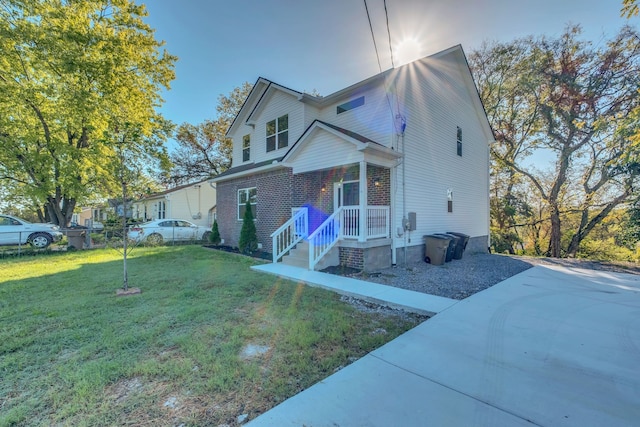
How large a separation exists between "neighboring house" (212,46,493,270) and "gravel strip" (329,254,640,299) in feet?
1.97

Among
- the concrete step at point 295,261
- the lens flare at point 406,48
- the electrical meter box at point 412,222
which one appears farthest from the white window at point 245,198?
the lens flare at point 406,48

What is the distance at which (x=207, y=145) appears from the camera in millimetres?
25688

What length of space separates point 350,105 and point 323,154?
8.51 feet

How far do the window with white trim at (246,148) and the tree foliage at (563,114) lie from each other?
15.3 m

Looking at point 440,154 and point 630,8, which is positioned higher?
point 630,8

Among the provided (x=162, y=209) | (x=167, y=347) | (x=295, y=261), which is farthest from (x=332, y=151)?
(x=162, y=209)

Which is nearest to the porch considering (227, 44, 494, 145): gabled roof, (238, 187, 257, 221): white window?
(227, 44, 494, 145): gabled roof

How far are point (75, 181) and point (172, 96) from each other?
790cm

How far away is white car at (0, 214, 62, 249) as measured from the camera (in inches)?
470

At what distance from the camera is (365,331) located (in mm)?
4004

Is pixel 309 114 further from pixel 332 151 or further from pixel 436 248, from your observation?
pixel 436 248

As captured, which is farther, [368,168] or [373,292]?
[368,168]

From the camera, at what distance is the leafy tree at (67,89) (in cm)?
1238

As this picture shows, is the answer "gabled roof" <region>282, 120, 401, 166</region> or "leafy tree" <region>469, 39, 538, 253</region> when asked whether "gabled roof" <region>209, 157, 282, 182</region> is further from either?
"leafy tree" <region>469, 39, 538, 253</region>
